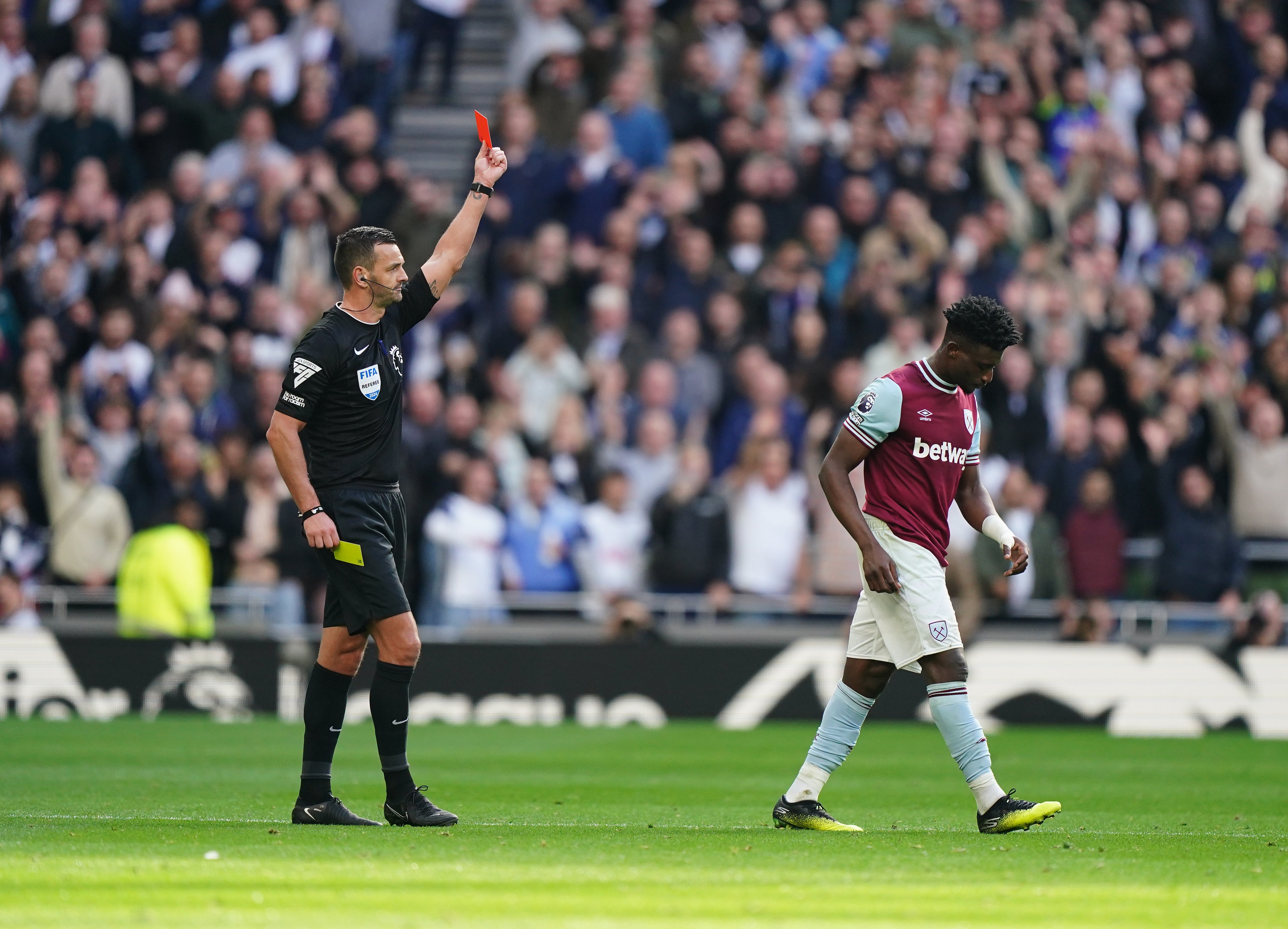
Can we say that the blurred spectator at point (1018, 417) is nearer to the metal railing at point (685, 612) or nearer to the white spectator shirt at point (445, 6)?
the metal railing at point (685, 612)

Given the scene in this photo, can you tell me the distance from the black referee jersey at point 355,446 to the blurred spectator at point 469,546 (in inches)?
345

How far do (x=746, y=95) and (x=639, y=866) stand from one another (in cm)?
1461

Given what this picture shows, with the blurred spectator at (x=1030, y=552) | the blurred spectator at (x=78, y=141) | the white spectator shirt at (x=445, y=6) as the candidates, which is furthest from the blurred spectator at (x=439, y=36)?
the blurred spectator at (x=1030, y=552)

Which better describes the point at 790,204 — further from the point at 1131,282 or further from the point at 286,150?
the point at 286,150

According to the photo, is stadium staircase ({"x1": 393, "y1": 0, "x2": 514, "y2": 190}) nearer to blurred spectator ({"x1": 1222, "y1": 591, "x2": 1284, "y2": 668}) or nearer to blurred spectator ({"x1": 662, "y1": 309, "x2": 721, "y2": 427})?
blurred spectator ({"x1": 662, "y1": 309, "x2": 721, "y2": 427})

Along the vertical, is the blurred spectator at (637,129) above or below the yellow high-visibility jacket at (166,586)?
above

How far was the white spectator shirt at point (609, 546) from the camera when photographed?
17578 millimetres

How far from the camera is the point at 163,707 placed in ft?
56.2

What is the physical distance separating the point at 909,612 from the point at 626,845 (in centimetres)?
160

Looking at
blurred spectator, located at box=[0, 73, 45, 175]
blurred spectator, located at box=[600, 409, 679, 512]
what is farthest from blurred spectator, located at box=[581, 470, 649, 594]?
blurred spectator, located at box=[0, 73, 45, 175]

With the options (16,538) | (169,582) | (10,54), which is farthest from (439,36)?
(169,582)

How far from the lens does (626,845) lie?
7621mm

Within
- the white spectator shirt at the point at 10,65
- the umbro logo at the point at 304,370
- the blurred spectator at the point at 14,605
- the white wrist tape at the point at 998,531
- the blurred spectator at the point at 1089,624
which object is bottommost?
the blurred spectator at the point at 14,605

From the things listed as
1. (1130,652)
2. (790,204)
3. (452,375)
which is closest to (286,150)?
(452,375)
